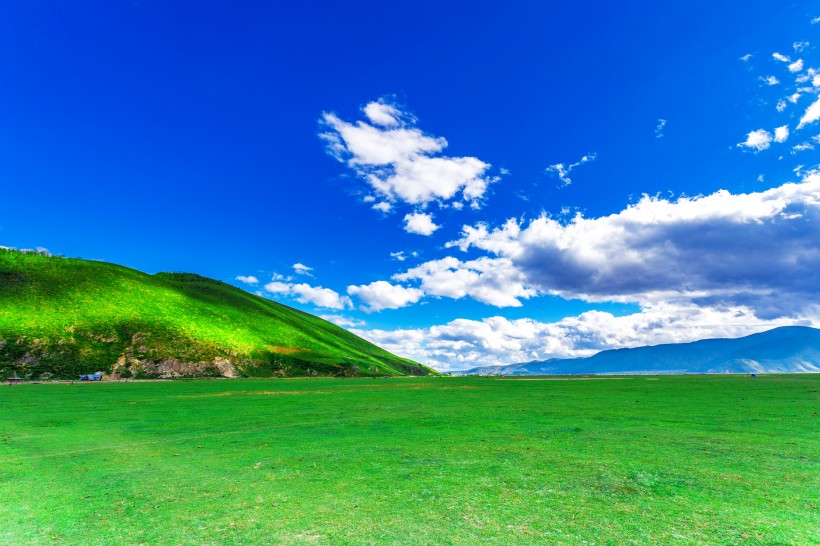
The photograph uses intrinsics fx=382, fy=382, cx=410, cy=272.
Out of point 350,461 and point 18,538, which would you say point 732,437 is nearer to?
point 350,461

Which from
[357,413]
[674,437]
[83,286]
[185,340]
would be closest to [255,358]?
[185,340]

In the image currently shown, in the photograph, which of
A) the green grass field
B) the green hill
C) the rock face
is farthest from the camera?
the rock face

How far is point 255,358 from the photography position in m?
112

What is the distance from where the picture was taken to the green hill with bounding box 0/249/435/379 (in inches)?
3238

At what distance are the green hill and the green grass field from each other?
80544 millimetres

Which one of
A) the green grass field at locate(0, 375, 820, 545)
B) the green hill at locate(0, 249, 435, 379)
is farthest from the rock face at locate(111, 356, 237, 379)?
the green grass field at locate(0, 375, 820, 545)

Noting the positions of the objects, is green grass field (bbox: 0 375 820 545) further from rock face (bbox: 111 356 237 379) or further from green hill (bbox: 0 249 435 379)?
green hill (bbox: 0 249 435 379)

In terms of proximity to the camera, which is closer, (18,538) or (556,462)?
(18,538)

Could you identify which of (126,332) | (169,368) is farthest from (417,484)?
(126,332)

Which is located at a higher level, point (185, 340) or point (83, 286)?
point (83, 286)

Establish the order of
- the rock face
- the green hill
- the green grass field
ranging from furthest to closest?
1. the rock face
2. the green hill
3. the green grass field

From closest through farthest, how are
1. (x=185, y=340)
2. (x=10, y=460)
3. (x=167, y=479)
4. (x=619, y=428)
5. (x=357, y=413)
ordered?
(x=167, y=479) < (x=10, y=460) < (x=619, y=428) < (x=357, y=413) < (x=185, y=340)

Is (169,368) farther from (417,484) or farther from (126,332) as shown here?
(417,484)

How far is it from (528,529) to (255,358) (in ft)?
384
